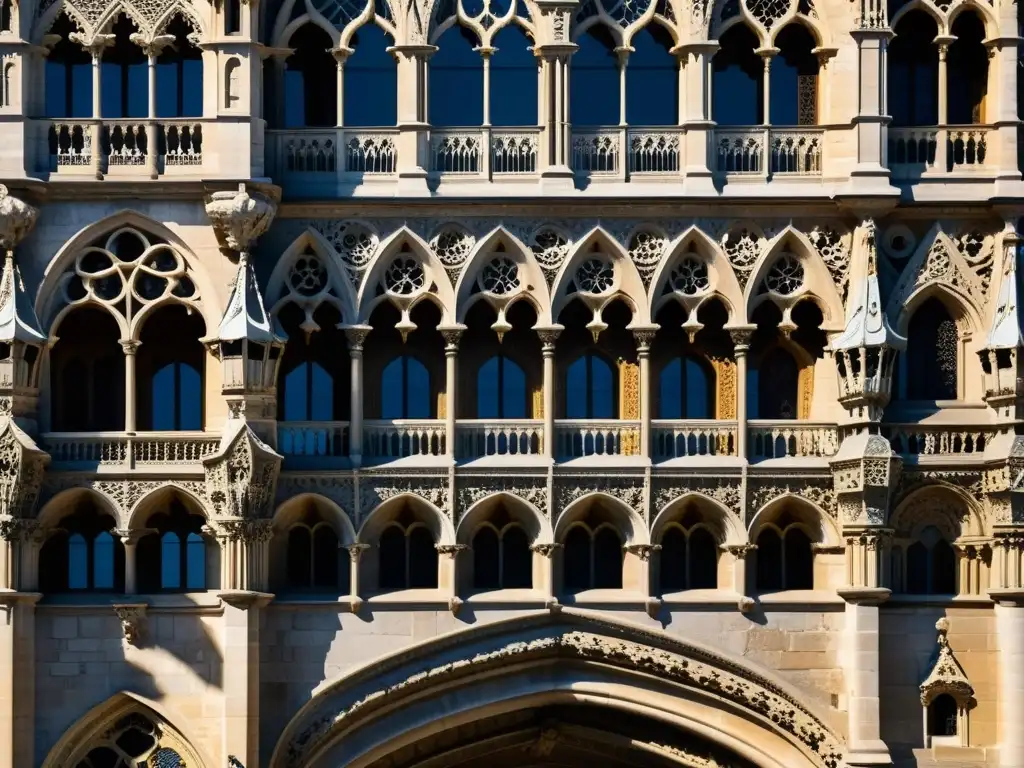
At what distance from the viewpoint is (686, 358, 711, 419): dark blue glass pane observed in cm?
3488

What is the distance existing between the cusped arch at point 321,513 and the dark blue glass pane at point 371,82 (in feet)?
19.0

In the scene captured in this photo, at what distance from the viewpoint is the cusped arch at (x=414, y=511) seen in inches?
1331

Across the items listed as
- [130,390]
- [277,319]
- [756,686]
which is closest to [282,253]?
[277,319]

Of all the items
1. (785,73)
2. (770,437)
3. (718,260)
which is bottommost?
(770,437)

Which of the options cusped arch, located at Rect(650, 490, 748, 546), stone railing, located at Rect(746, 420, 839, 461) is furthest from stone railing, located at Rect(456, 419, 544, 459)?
stone railing, located at Rect(746, 420, 839, 461)

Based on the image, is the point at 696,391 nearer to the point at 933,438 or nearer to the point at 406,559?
the point at 933,438

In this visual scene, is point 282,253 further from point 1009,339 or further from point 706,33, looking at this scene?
point 1009,339

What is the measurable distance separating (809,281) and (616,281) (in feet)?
9.58

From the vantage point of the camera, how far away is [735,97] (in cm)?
3503

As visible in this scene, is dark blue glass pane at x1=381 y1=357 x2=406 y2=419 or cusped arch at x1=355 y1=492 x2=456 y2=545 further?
dark blue glass pane at x1=381 y1=357 x2=406 y2=419

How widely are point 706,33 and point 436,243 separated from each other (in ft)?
16.9

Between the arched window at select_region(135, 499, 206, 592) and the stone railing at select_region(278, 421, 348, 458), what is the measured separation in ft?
5.75

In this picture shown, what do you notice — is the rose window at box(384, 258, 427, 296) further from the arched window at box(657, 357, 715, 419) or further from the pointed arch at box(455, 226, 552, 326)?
the arched window at box(657, 357, 715, 419)

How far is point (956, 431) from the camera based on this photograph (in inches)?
1337
